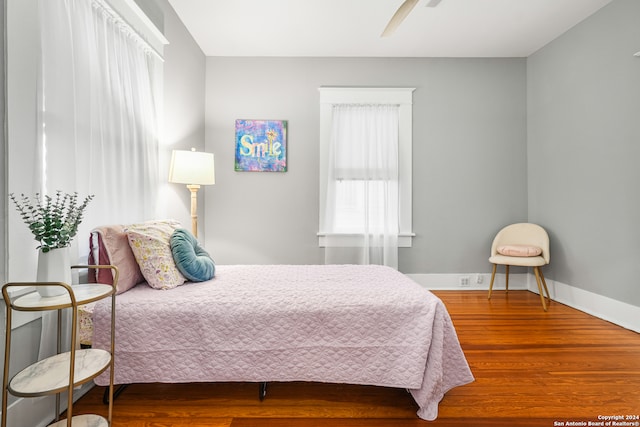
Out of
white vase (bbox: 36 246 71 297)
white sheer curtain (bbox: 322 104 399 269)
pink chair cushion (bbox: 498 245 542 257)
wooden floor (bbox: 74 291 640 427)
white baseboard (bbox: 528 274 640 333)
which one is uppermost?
white sheer curtain (bbox: 322 104 399 269)

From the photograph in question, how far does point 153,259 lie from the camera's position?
6.41ft

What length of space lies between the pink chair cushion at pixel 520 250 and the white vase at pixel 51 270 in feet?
12.4

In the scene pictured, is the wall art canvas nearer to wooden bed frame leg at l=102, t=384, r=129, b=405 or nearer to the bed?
the bed

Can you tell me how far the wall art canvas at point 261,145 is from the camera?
3.95 meters

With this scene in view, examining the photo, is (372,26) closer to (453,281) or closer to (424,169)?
(424,169)

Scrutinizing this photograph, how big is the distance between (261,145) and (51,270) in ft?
9.46

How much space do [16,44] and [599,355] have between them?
152 inches

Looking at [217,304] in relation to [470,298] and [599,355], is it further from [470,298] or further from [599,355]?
[470,298]

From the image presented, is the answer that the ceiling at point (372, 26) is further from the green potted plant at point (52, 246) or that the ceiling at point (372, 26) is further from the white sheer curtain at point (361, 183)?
the green potted plant at point (52, 246)

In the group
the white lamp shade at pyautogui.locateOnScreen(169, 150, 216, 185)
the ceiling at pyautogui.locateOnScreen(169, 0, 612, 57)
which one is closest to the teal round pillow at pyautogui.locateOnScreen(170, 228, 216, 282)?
the white lamp shade at pyautogui.locateOnScreen(169, 150, 216, 185)

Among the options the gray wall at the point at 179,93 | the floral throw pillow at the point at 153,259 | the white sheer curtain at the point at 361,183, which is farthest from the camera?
the white sheer curtain at the point at 361,183

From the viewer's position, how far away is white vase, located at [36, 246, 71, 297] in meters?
1.30

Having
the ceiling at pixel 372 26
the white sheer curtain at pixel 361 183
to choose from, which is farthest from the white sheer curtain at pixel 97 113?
the white sheer curtain at pixel 361 183

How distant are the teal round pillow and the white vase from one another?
0.73m
